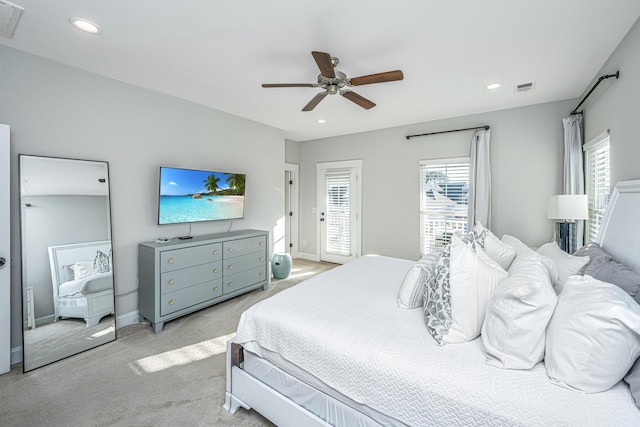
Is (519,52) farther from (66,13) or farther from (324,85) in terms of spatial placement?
(66,13)

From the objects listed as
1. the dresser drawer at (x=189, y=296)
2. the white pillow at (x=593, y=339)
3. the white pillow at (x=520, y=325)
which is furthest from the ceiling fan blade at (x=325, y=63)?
the dresser drawer at (x=189, y=296)

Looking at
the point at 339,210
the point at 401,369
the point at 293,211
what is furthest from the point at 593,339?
the point at 293,211

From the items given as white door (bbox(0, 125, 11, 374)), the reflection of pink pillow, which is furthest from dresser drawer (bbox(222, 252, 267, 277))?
white door (bbox(0, 125, 11, 374))

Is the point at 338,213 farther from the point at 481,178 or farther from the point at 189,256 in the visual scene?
the point at 189,256

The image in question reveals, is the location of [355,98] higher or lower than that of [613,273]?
higher

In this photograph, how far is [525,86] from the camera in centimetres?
296

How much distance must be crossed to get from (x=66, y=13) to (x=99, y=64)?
2.39 feet

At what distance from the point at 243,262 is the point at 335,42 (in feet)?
8.87

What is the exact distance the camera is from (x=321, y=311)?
165cm

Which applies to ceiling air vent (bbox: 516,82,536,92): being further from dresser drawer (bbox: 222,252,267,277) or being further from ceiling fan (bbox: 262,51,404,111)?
dresser drawer (bbox: 222,252,267,277)

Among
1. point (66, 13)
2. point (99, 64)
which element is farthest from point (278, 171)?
point (66, 13)

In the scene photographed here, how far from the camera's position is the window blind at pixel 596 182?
257 cm

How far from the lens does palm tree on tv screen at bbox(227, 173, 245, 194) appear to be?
3760mm

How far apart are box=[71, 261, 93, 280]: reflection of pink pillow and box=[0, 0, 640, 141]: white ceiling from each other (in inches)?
71.2
